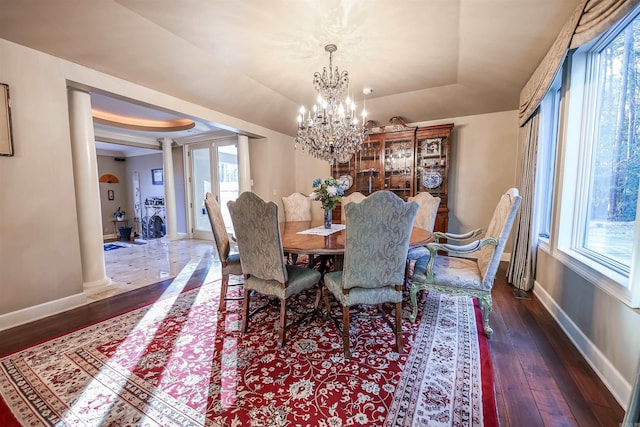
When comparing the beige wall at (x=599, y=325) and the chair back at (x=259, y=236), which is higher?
the chair back at (x=259, y=236)

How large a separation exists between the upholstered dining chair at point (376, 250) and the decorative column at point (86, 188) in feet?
9.45

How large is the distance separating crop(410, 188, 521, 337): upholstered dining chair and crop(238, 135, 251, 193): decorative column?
147 inches

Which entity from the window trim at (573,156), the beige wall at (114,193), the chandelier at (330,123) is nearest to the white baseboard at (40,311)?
the chandelier at (330,123)

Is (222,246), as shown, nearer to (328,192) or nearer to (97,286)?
(328,192)

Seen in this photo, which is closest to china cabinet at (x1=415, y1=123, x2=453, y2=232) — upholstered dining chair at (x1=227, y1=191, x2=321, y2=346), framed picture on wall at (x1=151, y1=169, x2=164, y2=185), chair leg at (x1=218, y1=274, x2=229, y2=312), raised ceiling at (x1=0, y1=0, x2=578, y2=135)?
raised ceiling at (x1=0, y1=0, x2=578, y2=135)

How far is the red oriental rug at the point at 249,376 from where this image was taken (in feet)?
4.22

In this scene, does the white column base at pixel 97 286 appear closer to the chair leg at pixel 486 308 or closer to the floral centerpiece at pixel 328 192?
the floral centerpiece at pixel 328 192

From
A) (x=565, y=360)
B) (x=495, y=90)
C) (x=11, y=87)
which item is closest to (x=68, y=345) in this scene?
(x=11, y=87)

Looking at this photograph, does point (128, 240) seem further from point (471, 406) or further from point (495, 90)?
point (495, 90)

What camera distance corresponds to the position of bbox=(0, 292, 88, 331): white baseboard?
213 centimetres

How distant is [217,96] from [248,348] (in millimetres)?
3286

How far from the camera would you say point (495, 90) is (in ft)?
11.3

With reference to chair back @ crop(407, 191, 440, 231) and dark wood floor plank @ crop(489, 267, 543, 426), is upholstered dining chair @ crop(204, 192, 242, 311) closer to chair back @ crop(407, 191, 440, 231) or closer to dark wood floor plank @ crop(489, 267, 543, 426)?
dark wood floor plank @ crop(489, 267, 543, 426)

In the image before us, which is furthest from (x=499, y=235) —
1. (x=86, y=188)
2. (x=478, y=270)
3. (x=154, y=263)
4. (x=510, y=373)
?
(x=154, y=263)
